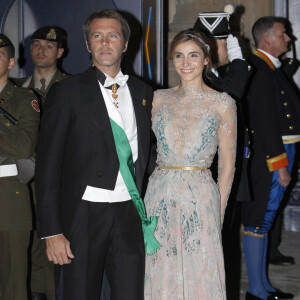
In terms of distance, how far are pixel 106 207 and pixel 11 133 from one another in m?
0.76

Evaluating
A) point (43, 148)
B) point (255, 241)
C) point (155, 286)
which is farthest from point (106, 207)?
point (255, 241)

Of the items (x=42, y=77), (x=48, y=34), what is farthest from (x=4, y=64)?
(x=48, y=34)

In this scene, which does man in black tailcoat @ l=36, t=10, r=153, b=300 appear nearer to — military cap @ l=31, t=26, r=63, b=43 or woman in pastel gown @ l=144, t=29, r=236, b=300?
woman in pastel gown @ l=144, t=29, r=236, b=300

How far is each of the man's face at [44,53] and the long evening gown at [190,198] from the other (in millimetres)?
1499

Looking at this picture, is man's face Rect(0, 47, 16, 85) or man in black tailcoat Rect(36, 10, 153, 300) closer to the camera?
man in black tailcoat Rect(36, 10, 153, 300)

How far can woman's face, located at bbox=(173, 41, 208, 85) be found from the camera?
2.61 metres

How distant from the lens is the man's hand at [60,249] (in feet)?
7.50

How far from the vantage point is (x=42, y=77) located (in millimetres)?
3895

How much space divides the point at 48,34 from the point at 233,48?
4.82 ft

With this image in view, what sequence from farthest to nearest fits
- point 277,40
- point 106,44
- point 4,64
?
point 277,40 < point 4,64 < point 106,44

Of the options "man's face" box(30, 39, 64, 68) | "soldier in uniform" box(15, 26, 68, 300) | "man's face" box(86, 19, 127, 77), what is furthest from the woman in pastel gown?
"man's face" box(30, 39, 64, 68)

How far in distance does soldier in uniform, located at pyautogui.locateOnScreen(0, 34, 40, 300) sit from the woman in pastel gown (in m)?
0.71

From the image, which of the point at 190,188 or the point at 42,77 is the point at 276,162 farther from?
the point at 42,77

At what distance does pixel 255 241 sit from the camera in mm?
3865
